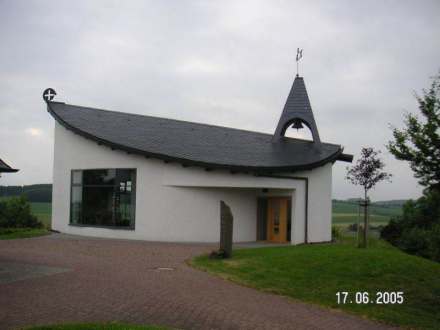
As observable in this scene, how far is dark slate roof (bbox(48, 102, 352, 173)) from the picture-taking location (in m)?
19.2

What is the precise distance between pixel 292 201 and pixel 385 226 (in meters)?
19.1

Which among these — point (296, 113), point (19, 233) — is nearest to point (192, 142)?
point (296, 113)

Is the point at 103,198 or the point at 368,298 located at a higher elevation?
the point at 103,198

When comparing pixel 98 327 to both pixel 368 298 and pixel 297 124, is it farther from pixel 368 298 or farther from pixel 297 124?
pixel 297 124

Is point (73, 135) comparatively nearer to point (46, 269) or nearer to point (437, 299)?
point (46, 269)

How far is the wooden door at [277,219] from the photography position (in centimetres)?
2122

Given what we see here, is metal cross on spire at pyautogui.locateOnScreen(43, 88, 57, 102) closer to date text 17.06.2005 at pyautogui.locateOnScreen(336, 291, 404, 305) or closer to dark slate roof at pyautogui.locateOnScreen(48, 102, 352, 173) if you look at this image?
dark slate roof at pyautogui.locateOnScreen(48, 102, 352, 173)

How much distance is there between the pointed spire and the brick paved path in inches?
580

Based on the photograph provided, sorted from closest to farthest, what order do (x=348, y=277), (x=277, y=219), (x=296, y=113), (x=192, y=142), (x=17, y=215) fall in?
(x=348, y=277) < (x=192, y=142) < (x=277, y=219) < (x=17, y=215) < (x=296, y=113)

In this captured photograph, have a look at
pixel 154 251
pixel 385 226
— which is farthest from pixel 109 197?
pixel 385 226

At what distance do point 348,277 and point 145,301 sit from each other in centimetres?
484

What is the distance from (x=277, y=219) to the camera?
70.9 feet

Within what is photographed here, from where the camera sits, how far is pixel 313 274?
1134 centimetres

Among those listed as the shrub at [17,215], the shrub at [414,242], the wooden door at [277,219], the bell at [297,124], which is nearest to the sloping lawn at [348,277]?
the wooden door at [277,219]
